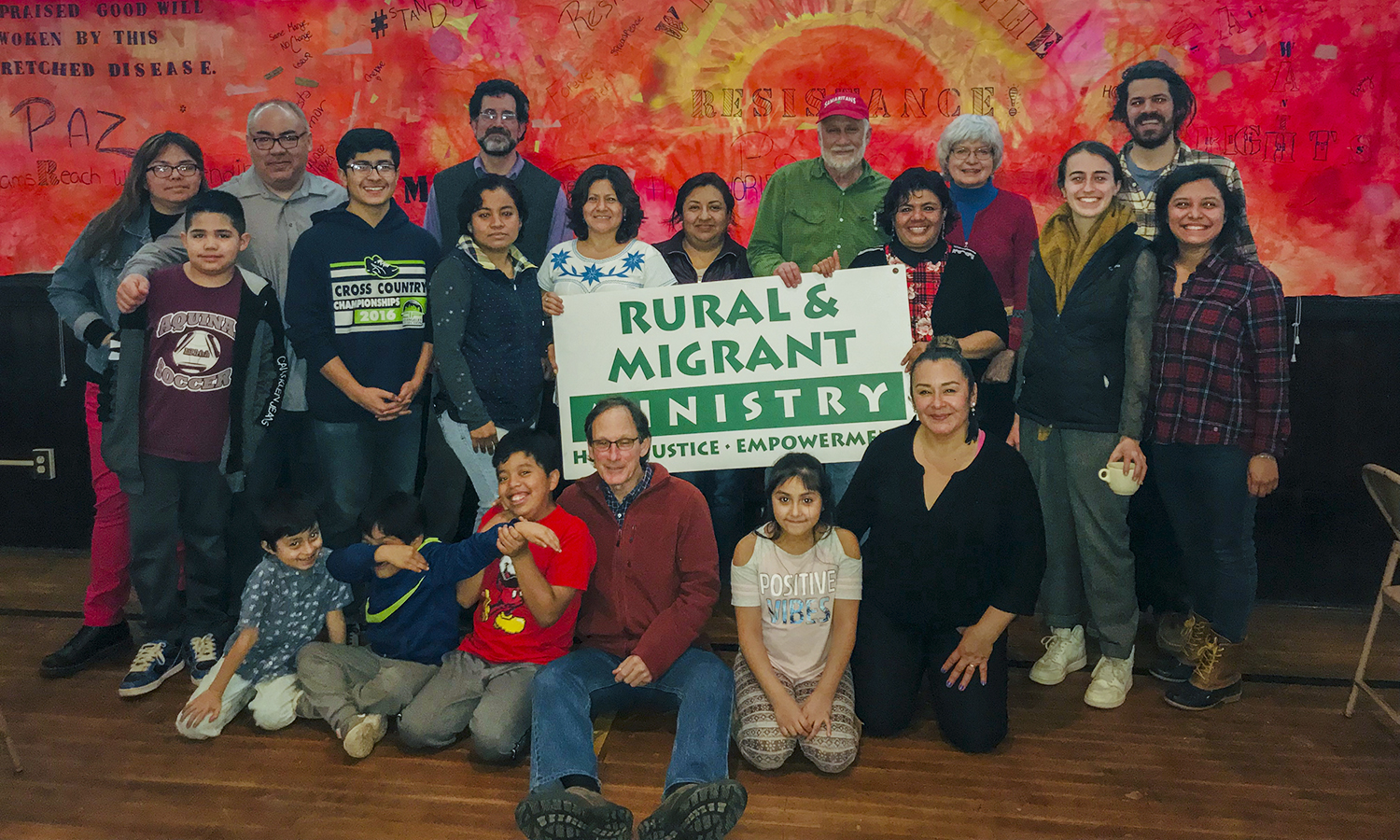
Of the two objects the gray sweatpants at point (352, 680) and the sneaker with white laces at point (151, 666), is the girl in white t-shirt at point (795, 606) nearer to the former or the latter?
the gray sweatpants at point (352, 680)

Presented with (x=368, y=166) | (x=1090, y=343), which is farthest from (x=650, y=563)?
(x=368, y=166)

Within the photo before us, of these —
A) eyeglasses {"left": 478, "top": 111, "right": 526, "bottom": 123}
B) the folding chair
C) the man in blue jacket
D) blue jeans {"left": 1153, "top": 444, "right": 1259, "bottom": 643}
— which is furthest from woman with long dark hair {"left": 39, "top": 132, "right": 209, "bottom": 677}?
the folding chair

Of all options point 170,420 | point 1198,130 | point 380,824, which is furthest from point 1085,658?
point 170,420

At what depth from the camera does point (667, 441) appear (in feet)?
11.8

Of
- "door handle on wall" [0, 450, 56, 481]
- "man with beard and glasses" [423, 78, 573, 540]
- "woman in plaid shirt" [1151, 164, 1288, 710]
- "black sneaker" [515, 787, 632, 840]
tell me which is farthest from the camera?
"door handle on wall" [0, 450, 56, 481]

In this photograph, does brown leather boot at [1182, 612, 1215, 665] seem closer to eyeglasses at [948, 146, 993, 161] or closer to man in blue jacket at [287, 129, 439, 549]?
eyeglasses at [948, 146, 993, 161]

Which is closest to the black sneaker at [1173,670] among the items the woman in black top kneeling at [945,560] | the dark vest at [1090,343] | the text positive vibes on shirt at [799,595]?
the woman in black top kneeling at [945,560]

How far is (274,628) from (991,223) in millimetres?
2916

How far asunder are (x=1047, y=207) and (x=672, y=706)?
2594 mm

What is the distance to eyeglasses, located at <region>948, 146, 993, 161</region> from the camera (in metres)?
3.64

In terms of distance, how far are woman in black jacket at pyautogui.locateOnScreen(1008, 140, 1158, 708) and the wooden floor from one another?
0.88ft

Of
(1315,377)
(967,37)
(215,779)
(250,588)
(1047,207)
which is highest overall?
(967,37)

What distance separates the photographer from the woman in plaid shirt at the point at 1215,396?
304cm

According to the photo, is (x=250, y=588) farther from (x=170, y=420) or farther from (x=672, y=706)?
(x=672, y=706)
